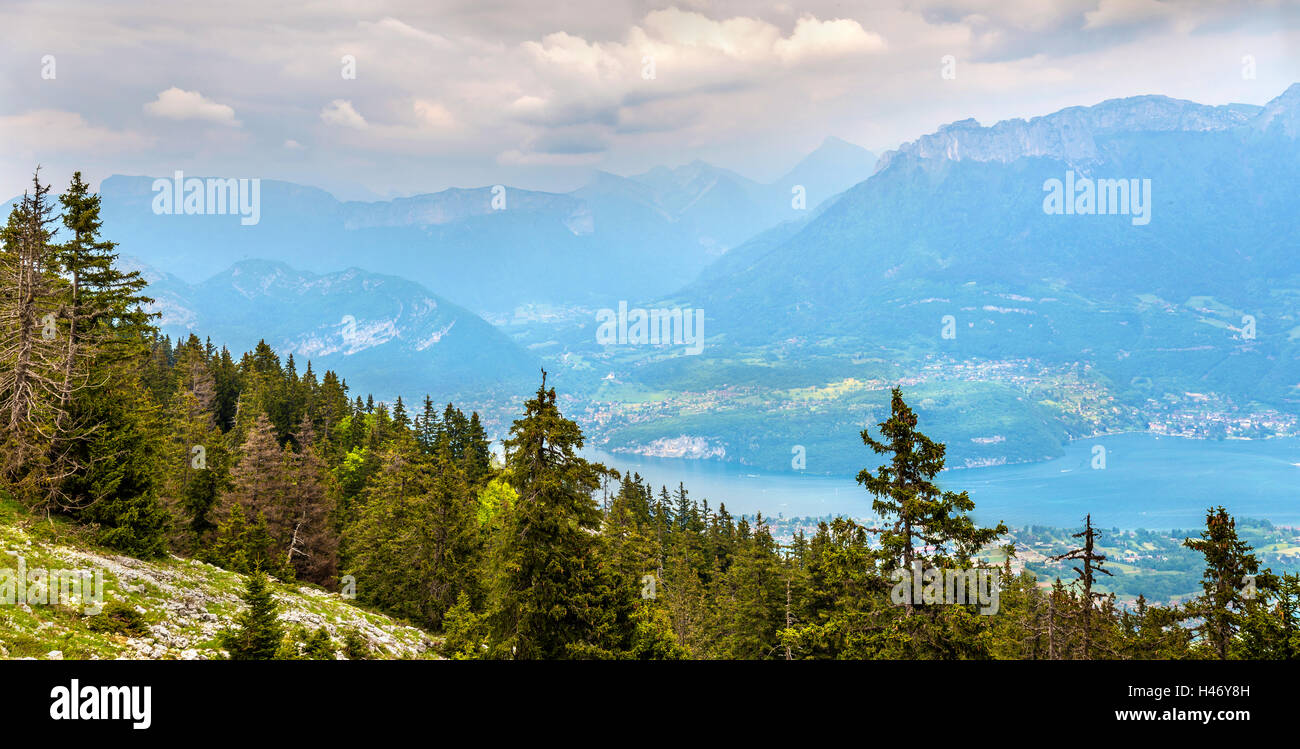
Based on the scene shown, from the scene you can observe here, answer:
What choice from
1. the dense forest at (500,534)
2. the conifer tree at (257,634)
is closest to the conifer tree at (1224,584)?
the dense forest at (500,534)

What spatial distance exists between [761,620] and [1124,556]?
170550 mm

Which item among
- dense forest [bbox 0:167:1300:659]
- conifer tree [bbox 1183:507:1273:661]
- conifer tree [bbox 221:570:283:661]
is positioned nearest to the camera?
conifer tree [bbox 221:570:283:661]

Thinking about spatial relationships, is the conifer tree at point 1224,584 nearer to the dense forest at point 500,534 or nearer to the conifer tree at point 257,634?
the dense forest at point 500,534

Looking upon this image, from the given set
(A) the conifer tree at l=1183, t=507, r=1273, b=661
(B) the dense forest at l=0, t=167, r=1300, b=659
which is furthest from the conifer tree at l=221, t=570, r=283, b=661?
(A) the conifer tree at l=1183, t=507, r=1273, b=661

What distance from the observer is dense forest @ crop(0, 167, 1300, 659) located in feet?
63.0

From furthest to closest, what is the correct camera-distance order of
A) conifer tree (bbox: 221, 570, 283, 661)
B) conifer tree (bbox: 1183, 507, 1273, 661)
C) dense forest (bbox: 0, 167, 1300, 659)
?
1. conifer tree (bbox: 1183, 507, 1273, 661)
2. dense forest (bbox: 0, 167, 1300, 659)
3. conifer tree (bbox: 221, 570, 283, 661)

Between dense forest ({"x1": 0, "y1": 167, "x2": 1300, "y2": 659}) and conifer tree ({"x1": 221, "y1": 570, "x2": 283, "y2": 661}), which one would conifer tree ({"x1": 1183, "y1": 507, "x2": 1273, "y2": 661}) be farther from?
conifer tree ({"x1": 221, "y1": 570, "x2": 283, "y2": 661})

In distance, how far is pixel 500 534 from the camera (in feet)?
75.2

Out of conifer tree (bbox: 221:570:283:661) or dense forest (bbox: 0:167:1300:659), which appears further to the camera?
dense forest (bbox: 0:167:1300:659)

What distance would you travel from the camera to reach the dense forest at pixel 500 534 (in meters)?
19.2

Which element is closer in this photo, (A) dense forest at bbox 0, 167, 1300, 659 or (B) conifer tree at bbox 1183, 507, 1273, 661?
(A) dense forest at bbox 0, 167, 1300, 659
